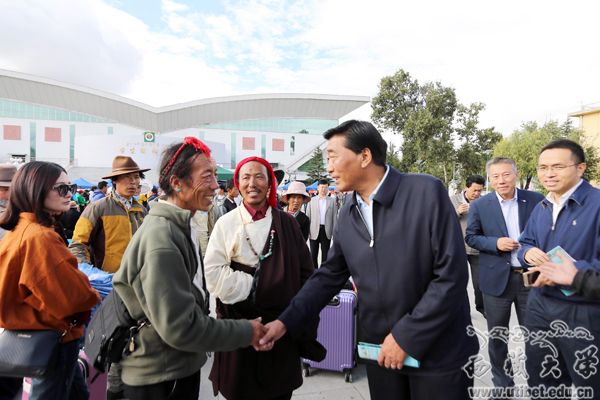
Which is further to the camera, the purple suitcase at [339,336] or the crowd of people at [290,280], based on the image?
the purple suitcase at [339,336]

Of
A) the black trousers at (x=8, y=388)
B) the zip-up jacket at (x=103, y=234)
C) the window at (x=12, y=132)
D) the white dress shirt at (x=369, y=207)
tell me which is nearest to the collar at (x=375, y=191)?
the white dress shirt at (x=369, y=207)

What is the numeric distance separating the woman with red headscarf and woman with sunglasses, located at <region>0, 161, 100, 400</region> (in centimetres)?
75

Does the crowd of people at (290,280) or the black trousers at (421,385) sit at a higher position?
the crowd of people at (290,280)

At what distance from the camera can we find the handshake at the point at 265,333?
5.35 ft

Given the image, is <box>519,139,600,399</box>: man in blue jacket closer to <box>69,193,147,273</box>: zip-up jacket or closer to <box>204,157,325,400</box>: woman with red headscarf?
<box>204,157,325,400</box>: woman with red headscarf

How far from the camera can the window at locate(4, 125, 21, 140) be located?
43.3 metres

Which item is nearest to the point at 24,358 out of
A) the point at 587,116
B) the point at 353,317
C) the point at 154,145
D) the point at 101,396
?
the point at 101,396

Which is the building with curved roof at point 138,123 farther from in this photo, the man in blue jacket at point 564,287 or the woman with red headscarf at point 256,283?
the man in blue jacket at point 564,287

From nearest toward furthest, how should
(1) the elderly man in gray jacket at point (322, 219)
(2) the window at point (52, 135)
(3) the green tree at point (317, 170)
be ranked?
(1) the elderly man in gray jacket at point (322, 219) → (3) the green tree at point (317, 170) → (2) the window at point (52, 135)

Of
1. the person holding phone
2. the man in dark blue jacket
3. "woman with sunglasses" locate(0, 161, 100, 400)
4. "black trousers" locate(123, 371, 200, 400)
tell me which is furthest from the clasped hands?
"woman with sunglasses" locate(0, 161, 100, 400)

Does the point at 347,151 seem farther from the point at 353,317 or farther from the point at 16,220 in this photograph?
the point at 353,317

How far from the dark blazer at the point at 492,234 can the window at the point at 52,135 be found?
5422 cm

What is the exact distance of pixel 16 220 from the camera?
1975 millimetres

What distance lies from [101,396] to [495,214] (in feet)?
11.8
